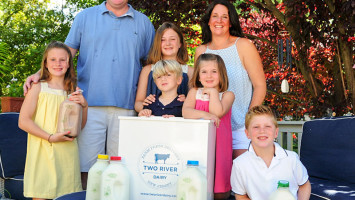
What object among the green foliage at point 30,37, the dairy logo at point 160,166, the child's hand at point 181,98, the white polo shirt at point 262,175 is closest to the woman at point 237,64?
the child's hand at point 181,98

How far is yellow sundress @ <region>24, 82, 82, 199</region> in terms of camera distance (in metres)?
2.75

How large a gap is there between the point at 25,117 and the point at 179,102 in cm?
101

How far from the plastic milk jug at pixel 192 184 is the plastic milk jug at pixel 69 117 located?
1.04 meters

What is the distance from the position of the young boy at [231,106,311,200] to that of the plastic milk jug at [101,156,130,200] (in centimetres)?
62

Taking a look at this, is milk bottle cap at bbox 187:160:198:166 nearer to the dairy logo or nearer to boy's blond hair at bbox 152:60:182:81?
the dairy logo

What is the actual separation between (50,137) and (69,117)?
0.58 feet

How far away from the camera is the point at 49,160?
276cm

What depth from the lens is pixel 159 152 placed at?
2.12 metres

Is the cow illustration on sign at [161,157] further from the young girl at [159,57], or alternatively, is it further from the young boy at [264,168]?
the young girl at [159,57]

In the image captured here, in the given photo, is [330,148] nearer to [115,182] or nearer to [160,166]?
[160,166]

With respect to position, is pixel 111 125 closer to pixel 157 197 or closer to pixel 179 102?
pixel 179 102

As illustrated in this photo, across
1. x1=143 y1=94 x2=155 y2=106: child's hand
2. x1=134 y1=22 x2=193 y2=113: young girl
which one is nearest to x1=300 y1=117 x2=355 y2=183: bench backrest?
x1=134 y1=22 x2=193 y2=113: young girl

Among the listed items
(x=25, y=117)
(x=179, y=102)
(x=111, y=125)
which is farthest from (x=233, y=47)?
(x=25, y=117)

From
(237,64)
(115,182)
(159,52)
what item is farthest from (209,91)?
(115,182)
